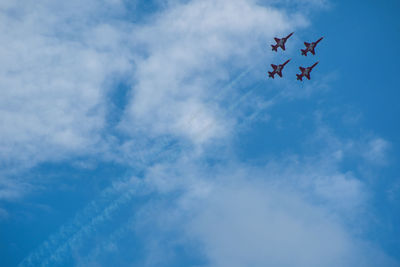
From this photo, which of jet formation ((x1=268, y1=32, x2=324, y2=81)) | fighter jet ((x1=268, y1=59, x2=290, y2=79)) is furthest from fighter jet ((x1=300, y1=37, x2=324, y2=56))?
fighter jet ((x1=268, y1=59, x2=290, y2=79))

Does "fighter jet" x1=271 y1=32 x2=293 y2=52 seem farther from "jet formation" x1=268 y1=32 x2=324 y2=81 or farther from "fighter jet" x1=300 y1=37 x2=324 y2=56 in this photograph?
"fighter jet" x1=300 y1=37 x2=324 y2=56

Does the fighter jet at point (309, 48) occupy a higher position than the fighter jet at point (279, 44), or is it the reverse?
the fighter jet at point (279, 44)

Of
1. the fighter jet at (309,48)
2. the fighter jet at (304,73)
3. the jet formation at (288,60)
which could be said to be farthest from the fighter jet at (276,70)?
the fighter jet at (309,48)

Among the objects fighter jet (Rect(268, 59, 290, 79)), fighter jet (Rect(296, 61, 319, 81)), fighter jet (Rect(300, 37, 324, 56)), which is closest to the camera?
fighter jet (Rect(300, 37, 324, 56))

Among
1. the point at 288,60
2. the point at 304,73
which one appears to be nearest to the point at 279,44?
the point at 288,60

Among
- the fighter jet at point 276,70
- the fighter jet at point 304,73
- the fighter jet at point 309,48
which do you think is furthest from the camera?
the fighter jet at point 276,70

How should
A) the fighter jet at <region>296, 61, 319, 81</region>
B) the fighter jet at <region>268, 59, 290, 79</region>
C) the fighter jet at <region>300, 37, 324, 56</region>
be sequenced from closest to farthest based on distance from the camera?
the fighter jet at <region>300, 37, 324, 56</region>
the fighter jet at <region>296, 61, 319, 81</region>
the fighter jet at <region>268, 59, 290, 79</region>

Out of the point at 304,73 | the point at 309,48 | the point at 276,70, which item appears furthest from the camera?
the point at 276,70

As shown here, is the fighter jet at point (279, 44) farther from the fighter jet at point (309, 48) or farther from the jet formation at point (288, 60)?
the fighter jet at point (309, 48)

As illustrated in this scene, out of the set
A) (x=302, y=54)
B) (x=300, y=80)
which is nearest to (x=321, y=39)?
(x=302, y=54)

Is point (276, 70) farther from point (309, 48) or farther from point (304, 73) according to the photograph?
point (309, 48)

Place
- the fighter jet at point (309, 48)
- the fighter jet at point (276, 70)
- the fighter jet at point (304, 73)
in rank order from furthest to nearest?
the fighter jet at point (276, 70) → the fighter jet at point (304, 73) → the fighter jet at point (309, 48)

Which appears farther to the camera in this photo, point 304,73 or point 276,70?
point 276,70

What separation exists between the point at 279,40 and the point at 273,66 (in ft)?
32.9
